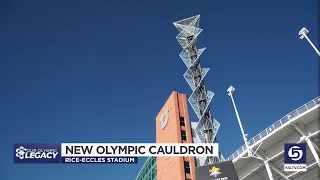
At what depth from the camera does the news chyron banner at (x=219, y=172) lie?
98.4 feet

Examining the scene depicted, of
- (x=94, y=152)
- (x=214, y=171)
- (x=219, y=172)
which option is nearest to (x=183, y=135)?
(x=214, y=171)

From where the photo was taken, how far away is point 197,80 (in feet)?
179

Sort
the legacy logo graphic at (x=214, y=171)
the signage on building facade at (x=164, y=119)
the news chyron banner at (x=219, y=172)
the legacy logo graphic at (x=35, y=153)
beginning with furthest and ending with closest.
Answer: the signage on building facade at (x=164, y=119) < the legacy logo graphic at (x=214, y=171) < the news chyron banner at (x=219, y=172) < the legacy logo graphic at (x=35, y=153)

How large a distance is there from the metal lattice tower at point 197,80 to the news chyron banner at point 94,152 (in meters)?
15.7

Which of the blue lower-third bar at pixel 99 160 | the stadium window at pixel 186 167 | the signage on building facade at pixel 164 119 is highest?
the signage on building facade at pixel 164 119

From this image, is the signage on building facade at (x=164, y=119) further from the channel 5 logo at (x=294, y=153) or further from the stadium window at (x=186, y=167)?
the channel 5 logo at (x=294, y=153)

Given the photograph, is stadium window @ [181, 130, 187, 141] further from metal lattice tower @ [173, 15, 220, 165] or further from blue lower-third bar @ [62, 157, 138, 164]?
blue lower-third bar @ [62, 157, 138, 164]

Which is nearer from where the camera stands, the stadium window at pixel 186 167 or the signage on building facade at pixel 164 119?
→ the stadium window at pixel 186 167

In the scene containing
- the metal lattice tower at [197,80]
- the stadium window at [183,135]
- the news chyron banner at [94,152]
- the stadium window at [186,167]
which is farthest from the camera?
the stadium window at [183,135]

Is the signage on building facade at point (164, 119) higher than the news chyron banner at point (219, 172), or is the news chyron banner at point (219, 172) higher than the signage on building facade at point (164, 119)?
the signage on building facade at point (164, 119)

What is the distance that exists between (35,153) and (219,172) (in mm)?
16503

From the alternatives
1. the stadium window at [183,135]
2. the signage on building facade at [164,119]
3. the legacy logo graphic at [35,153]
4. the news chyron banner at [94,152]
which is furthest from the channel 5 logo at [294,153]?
the signage on building facade at [164,119]

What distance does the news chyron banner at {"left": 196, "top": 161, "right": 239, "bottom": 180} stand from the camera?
30000mm

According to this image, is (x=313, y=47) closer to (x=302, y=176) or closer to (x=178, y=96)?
(x=302, y=176)
